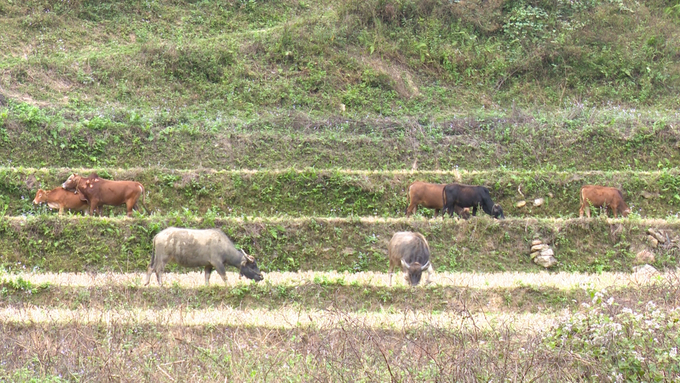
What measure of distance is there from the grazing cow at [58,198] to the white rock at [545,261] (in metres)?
10.6

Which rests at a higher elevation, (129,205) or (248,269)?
(248,269)

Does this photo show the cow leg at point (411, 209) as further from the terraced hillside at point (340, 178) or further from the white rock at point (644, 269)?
the white rock at point (644, 269)

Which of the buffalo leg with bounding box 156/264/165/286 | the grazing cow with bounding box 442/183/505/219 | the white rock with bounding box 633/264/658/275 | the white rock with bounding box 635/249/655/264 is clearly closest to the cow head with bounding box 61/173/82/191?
the buffalo leg with bounding box 156/264/165/286

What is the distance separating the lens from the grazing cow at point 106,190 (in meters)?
17.4

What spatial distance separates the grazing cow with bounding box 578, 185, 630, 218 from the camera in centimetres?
1850

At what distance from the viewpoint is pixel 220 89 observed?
81.7 ft

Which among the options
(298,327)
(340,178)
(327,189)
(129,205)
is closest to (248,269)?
(298,327)

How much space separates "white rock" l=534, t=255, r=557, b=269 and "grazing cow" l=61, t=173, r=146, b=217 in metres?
9.10

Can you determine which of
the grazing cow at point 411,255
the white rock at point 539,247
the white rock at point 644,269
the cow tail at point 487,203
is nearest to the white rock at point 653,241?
the white rock at point 644,269

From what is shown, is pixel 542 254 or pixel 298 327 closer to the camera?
pixel 298 327

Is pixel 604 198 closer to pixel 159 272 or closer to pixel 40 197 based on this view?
pixel 159 272

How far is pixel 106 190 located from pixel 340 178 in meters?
5.58

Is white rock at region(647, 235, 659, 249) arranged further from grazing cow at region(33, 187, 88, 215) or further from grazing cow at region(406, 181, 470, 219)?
grazing cow at region(33, 187, 88, 215)

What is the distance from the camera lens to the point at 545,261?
1638cm
